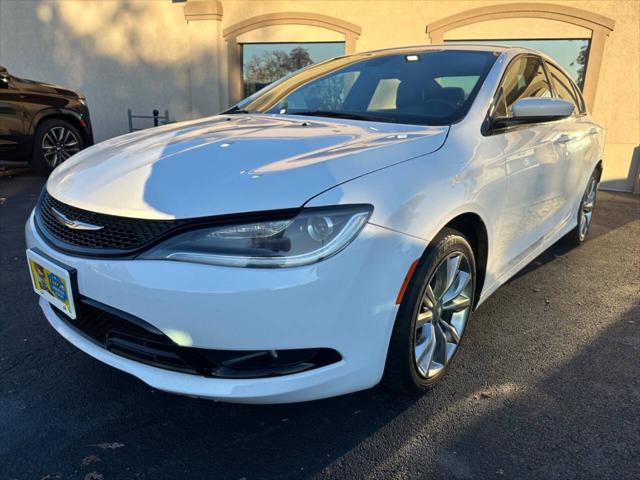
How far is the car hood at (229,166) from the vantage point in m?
1.65

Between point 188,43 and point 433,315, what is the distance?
9.38m

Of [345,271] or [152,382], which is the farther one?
[152,382]

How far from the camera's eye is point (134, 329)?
5.64 feet

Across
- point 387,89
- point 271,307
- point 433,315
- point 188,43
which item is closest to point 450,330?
point 433,315

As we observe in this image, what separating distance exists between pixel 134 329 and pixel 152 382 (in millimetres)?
193

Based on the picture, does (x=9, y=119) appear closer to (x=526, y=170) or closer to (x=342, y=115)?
(x=342, y=115)

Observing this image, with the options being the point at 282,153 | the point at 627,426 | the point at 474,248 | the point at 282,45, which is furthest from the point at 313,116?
the point at 282,45

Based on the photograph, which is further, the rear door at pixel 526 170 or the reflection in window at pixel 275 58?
the reflection in window at pixel 275 58

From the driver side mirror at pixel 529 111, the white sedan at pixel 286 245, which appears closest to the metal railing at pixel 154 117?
the white sedan at pixel 286 245

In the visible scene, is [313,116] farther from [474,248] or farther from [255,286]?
[255,286]

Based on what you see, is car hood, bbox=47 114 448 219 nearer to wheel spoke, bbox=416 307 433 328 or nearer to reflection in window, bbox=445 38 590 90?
wheel spoke, bbox=416 307 433 328

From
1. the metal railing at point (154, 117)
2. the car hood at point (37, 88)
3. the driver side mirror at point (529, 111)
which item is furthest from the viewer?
the metal railing at point (154, 117)

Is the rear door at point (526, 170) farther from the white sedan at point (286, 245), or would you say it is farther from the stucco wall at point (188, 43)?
the stucco wall at point (188, 43)

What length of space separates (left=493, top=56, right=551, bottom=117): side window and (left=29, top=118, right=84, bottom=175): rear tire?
20.3 feet
